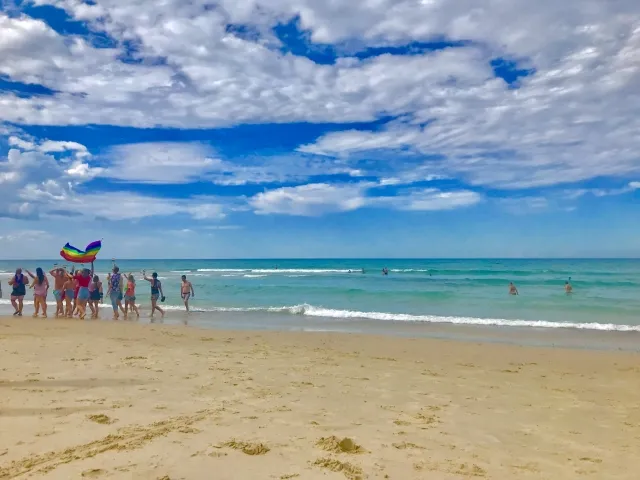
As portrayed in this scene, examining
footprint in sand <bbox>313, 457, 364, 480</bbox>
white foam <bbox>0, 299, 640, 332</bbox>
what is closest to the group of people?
white foam <bbox>0, 299, 640, 332</bbox>

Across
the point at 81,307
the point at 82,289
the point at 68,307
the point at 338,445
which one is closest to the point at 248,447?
the point at 338,445

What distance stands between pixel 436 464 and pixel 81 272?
15.7 m

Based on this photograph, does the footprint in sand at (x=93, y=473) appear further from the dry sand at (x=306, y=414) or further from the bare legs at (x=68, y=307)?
the bare legs at (x=68, y=307)

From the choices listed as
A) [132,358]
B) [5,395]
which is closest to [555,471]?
[5,395]

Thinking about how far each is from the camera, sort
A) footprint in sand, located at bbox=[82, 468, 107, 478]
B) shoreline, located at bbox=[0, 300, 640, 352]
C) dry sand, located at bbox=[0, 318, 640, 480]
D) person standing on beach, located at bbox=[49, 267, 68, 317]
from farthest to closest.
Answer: person standing on beach, located at bbox=[49, 267, 68, 317]
shoreline, located at bbox=[0, 300, 640, 352]
dry sand, located at bbox=[0, 318, 640, 480]
footprint in sand, located at bbox=[82, 468, 107, 478]

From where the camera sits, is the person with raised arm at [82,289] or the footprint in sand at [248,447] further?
the person with raised arm at [82,289]

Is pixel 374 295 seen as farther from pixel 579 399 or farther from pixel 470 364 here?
pixel 579 399

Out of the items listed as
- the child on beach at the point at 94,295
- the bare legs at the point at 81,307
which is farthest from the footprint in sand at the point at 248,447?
the child on beach at the point at 94,295

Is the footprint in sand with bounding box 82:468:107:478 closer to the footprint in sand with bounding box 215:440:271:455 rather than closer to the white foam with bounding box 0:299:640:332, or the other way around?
the footprint in sand with bounding box 215:440:271:455

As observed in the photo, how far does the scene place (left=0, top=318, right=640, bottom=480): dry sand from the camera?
13.4 ft

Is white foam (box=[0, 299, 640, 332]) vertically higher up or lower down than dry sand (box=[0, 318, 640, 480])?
lower down

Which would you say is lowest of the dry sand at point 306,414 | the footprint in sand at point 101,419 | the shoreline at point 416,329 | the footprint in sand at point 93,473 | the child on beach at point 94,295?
the shoreline at point 416,329

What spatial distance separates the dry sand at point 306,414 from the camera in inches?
161

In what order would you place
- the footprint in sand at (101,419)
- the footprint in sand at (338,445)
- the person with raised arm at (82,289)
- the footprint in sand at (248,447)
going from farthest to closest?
the person with raised arm at (82,289), the footprint in sand at (101,419), the footprint in sand at (338,445), the footprint in sand at (248,447)
